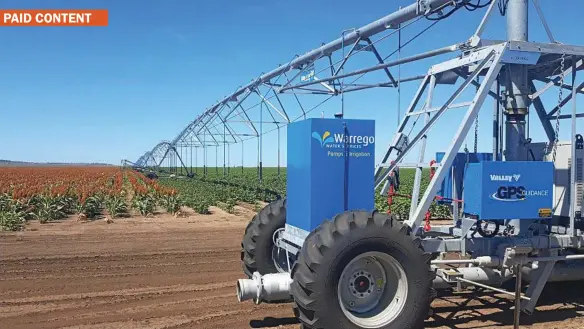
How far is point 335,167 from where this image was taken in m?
5.77

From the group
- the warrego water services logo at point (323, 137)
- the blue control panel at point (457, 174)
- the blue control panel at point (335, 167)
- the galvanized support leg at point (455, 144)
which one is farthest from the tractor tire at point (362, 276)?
the blue control panel at point (457, 174)

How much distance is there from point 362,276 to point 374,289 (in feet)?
0.64

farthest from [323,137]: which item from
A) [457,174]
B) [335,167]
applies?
[457,174]

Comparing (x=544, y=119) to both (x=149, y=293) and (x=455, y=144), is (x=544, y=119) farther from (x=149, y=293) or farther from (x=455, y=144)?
(x=149, y=293)

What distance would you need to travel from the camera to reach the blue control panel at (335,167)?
5.75m

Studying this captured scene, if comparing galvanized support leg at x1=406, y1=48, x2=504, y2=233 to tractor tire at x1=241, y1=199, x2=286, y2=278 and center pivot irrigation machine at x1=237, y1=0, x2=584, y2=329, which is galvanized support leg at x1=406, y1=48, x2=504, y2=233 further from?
tractor tire at x1=241, y1=199, x2=286, y2=278

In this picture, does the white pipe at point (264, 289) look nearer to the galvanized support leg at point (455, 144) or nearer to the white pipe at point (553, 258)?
the galvanized support leg at point (455, 144)

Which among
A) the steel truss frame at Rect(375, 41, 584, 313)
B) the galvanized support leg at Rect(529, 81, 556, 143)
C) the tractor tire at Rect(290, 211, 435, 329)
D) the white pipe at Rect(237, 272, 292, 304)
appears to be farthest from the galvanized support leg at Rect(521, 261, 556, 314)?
the white pipe at Rect(237, 272, 292, 304)

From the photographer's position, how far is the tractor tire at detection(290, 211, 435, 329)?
4.95 metres

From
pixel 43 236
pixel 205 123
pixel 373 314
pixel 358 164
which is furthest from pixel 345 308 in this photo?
pixel 205 123

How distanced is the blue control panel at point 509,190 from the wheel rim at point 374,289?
123 centimetres

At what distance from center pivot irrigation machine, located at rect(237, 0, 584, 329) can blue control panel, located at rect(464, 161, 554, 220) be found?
0.01 m

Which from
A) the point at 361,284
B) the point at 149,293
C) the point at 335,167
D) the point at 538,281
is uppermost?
the point at 335,167

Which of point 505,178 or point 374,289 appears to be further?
point 505,178
